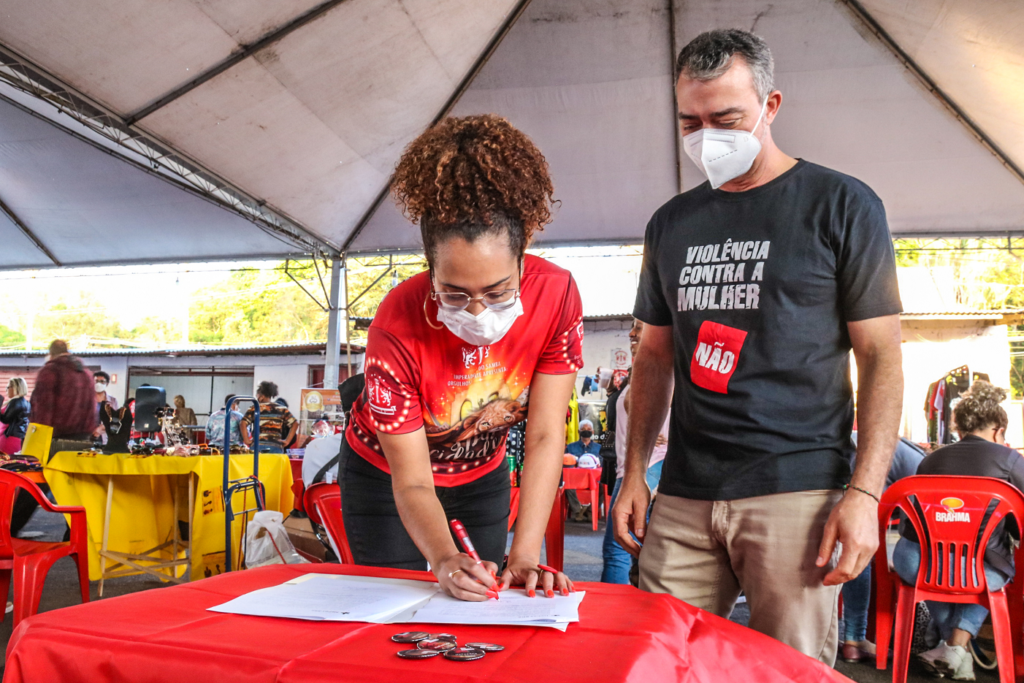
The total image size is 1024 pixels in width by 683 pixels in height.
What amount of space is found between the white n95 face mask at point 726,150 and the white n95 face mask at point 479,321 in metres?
0.44

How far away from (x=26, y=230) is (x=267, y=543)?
8.55 meters

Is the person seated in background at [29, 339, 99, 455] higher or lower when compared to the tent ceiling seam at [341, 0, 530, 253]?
lower

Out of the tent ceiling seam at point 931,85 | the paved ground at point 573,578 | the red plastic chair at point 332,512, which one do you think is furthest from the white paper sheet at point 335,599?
the tent ceiling seam at point 931,85

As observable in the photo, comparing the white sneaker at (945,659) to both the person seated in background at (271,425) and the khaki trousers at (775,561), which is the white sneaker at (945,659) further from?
the person seated in background at (271,425)

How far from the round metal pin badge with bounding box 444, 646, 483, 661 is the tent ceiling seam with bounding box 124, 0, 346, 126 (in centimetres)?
581

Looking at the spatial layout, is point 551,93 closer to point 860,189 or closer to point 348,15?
point 348,15

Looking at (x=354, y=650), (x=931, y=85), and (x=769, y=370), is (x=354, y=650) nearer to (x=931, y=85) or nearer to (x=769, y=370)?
(x=769, y=370)

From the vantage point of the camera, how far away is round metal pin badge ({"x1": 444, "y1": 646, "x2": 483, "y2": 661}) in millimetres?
762

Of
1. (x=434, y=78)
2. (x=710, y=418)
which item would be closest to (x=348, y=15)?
(x=434, y=78)

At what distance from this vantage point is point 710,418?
53.9 inches

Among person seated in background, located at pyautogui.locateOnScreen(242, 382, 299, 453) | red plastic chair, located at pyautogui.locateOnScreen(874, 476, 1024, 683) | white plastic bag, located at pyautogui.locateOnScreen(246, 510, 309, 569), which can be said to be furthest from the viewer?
person seated in background, located at pyautogui.locateOnScreen(242, 382, 299, 453)

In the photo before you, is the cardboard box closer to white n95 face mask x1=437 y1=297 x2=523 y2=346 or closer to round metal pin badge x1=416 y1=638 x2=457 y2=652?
white n95 face mask x1=437 y1=297 x2=523 y2=346

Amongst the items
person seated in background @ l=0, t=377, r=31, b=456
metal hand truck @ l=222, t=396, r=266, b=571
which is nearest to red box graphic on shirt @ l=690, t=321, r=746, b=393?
metal hand truck @ l=222, t=396, r=266, b=571

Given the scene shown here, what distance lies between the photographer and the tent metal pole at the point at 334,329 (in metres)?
9.56
